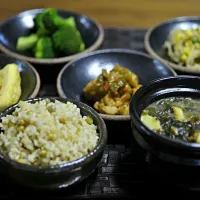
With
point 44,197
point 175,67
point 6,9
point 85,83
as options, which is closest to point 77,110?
point 44,197

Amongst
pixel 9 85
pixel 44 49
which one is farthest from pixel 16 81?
pixel 44 49

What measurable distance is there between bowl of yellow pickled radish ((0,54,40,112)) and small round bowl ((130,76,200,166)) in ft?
2.02

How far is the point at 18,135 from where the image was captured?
1.66 metres

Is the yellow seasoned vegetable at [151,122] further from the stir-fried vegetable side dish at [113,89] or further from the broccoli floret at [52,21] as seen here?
the broccoli floret at [52,21]

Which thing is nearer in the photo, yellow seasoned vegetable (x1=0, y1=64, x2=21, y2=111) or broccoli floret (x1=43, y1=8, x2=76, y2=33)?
yellow seasoned vegetable (x1=0, y1=64, x2=21, y2=111)


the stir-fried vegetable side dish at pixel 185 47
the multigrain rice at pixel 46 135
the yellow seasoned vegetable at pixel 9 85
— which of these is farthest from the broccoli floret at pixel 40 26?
the multigrain rice at pixel 46 135

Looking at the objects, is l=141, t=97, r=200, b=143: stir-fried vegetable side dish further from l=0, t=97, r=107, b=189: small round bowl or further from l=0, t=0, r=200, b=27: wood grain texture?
l=0, t=0, r=200, b=27: wood grain texture

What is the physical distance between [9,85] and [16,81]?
83 millimetres

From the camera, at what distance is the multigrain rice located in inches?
63.9

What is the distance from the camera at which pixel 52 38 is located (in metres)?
2.69

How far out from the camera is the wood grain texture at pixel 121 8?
3629 millimetres

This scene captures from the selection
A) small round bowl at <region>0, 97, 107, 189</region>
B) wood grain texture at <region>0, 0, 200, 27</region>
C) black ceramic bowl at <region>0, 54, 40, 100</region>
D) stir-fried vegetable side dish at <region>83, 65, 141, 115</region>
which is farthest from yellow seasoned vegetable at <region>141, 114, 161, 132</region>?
wood grain texture at <region>0, 0, 200, 27</region>

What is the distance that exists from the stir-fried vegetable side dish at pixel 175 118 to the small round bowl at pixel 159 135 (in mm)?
30

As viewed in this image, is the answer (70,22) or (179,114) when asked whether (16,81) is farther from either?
(179,114)
